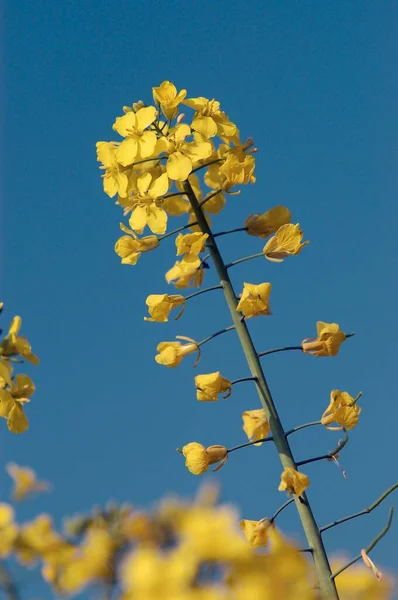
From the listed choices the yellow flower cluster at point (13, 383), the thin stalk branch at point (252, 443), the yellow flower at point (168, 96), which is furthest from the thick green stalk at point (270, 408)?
the yellow flower cluster at point (13, 383)

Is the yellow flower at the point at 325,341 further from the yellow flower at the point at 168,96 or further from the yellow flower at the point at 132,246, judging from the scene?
the yellow flower at the point at 168,96

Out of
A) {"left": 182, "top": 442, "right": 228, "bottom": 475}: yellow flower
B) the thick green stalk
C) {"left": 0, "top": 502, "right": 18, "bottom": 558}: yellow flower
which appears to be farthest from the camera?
{"left": 182, "top": 442, "right": 228, "bottom": 475}: yellow flower

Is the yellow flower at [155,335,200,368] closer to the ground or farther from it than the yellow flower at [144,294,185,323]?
closer to the ground

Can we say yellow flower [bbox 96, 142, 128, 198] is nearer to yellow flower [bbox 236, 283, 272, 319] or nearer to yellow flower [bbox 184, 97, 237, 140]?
yellow flower [bbox 184, 97, 237, 140]

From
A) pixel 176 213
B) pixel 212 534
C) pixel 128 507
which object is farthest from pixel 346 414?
pixel 212 534

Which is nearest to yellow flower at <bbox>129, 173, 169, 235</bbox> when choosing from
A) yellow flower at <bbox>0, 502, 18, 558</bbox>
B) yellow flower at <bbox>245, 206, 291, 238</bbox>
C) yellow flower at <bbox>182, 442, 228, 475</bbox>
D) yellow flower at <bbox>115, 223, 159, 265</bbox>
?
yellow flower at <bbox>115, 223, 159, 265</bbox>

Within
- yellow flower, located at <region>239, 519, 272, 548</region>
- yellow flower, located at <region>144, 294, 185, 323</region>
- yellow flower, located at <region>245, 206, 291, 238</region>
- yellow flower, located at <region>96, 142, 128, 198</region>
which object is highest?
yellow flower, located at <region>96, 142, 128, 198</region>
